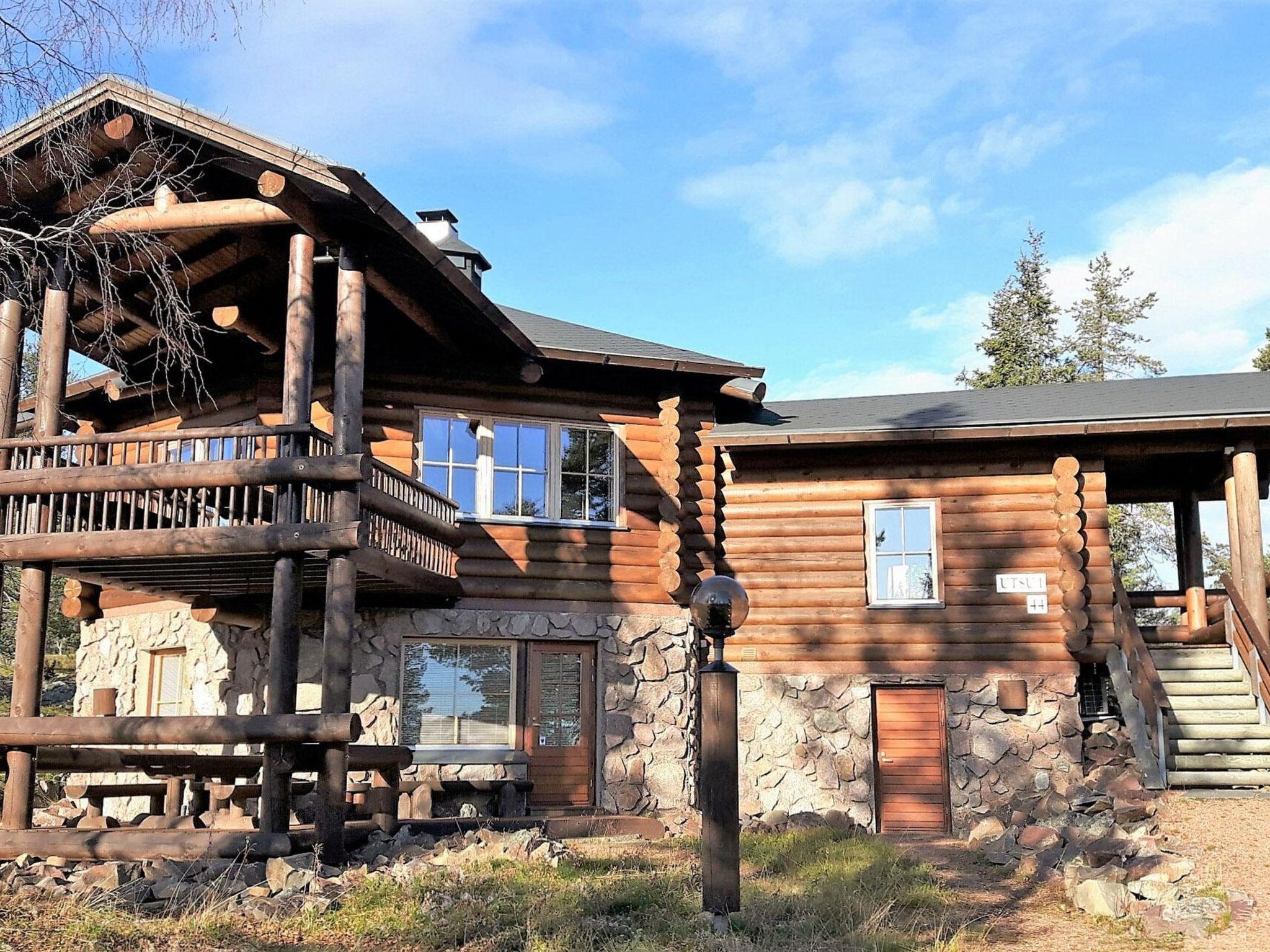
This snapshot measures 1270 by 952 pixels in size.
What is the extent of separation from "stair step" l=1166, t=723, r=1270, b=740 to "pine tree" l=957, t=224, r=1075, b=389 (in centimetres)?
2328

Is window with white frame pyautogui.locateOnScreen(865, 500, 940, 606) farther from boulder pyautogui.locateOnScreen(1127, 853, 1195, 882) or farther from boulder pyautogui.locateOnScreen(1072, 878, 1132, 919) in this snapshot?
boulder pyautogui.locateOnScreen(1072, 878, 1132, 919)

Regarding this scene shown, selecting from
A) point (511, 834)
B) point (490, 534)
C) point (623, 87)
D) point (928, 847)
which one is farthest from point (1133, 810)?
point (623, 87)

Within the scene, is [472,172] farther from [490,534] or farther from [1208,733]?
[1208,733]

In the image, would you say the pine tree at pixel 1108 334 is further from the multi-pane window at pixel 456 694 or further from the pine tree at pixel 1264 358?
the multi-pane window at pixel 456 694

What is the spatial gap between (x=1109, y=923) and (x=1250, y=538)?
23.9 feet

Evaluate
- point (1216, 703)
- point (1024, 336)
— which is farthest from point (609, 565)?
point (1024, 336)

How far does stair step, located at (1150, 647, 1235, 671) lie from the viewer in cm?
1576

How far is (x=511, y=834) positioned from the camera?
11.1 metres

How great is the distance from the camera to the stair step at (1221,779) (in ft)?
44.5

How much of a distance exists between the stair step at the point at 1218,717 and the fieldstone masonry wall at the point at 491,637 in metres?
5.80

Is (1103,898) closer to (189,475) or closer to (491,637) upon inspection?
(491,637)

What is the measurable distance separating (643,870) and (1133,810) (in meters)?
5.15

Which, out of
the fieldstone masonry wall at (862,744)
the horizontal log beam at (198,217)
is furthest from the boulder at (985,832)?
the horizontal log beam at (198,217)

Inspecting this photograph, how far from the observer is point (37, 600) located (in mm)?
11766
